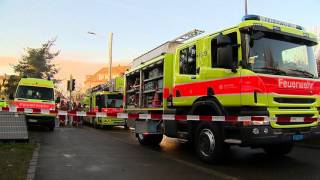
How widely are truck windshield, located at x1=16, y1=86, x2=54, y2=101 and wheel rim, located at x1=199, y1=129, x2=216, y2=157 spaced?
13673 millimetres

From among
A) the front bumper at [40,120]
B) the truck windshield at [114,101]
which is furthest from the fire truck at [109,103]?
the front bumper at [40,120]

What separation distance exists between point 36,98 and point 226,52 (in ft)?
48.7

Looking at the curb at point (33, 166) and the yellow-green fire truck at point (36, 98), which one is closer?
the curb at point (33, 166)

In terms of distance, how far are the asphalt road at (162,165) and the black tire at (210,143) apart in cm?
20

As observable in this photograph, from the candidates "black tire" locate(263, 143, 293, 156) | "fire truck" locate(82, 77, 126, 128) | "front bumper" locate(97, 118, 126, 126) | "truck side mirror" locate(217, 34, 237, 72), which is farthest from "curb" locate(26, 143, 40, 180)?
"front bumper" locate(97, 118, 126, 126)

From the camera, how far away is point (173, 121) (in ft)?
36.8

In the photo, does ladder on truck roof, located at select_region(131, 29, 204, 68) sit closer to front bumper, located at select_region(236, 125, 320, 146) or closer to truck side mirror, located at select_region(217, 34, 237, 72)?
truck side mirror, located at select_region(217, 34, 237, 72)

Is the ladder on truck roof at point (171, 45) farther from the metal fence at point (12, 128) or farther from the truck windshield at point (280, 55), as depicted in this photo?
the metal fence at point (12, 128)

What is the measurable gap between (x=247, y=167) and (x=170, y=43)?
438cm

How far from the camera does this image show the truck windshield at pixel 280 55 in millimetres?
8750

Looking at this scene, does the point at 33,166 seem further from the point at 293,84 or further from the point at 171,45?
the point at 293,84

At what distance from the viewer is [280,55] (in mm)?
8992

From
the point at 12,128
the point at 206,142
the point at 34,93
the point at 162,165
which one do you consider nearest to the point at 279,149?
the point at 206,142

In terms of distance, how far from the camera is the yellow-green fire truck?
67.8 ft
